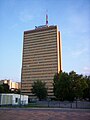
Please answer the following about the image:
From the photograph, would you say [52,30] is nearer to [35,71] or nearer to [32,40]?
[32,40]

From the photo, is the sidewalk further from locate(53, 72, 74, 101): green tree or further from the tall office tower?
the tall office tower

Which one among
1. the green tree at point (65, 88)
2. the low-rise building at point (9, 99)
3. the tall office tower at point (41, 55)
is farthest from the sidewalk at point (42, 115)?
the tall office tower at point (41, 55)

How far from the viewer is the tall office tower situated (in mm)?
125875

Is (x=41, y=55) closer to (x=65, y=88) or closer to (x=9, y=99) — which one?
(x=65, y=88)

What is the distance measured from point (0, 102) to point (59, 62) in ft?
273

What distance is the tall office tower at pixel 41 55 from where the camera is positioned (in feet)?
413

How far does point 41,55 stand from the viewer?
13212 cm

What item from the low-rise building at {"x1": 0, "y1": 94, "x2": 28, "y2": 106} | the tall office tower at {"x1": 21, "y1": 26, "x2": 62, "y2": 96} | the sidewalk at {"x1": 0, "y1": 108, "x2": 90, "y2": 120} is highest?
the tall office tower at {"x1": 21, "y1": 26, "x2": 62, "y2": 96}

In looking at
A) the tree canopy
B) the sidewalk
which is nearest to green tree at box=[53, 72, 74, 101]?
the tree canopy

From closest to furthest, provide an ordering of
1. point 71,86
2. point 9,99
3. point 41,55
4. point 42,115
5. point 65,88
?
point 42,115 < point 9,99 < point 71,86 < point 65,88 < point 41,55

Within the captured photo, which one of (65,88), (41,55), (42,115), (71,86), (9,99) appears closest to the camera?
(42,115)

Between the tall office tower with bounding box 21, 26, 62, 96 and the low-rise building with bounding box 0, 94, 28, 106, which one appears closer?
the low-rise building with bounding box 0, 94, 28, 106

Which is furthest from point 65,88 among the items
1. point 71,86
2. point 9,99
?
point 9,99

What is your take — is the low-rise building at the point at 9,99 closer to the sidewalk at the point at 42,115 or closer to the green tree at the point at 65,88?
the green tree at the point at 65,88
